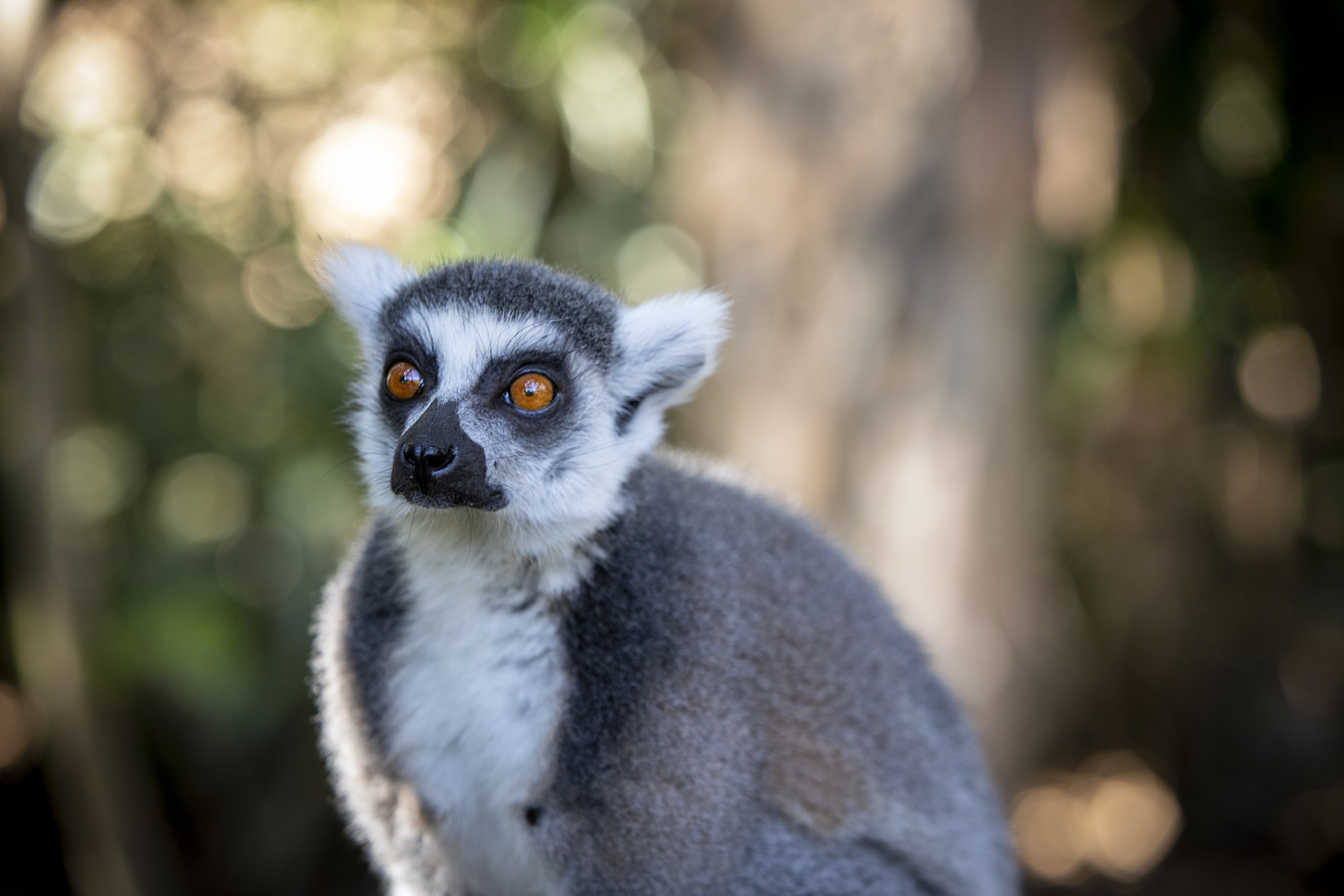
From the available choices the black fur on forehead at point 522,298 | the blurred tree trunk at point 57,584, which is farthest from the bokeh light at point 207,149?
the black fur on forehead at point 522,298

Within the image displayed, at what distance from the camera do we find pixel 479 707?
7.95ft

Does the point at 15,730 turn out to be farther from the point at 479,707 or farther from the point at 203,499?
the point at 479,707

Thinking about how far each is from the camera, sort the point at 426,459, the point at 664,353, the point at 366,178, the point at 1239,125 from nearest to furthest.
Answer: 1. the point at 426,459
2. the point at 664,353
3. the point at 366,178
4. the point at 1239,125

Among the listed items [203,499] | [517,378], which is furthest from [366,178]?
[517,378]

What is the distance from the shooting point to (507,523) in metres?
2.46

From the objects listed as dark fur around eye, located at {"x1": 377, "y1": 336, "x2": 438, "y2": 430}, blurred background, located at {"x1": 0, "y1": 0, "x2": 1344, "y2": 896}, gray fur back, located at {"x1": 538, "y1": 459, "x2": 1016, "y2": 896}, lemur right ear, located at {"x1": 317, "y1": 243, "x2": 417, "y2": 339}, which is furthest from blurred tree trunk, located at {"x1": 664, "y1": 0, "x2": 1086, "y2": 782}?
dark fur around eye, located at {"x1": 377, "y1": 336, "x2": 438, "y2": 430}

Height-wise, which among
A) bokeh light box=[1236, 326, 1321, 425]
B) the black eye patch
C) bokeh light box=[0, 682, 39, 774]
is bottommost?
bokeh light box=[0, 682, 39, 774]

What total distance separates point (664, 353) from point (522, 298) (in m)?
0.37

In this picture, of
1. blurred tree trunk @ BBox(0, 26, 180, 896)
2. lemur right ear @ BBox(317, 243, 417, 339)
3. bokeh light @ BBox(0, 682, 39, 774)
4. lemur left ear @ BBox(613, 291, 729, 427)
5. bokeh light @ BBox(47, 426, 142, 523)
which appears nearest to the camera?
lemur left ear @ BBox(613, 291, 729, 427)

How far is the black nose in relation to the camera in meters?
2.23

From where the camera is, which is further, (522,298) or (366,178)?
(366,178)

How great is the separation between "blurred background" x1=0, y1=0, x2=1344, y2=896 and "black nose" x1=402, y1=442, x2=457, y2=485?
291cm

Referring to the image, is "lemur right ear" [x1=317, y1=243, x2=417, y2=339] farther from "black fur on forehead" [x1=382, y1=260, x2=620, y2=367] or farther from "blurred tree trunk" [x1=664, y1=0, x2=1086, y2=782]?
"blurred tree trunk" [x1=664, y1=0, x2=1086, y2=782]

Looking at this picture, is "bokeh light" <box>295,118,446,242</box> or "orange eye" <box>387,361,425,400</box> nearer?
"orange eye" <box>387,361,425,400</box>
